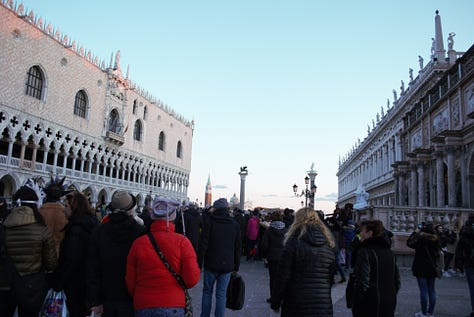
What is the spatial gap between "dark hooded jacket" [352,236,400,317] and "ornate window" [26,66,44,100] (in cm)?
2885

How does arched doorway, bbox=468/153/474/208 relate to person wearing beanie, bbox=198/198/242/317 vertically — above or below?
above

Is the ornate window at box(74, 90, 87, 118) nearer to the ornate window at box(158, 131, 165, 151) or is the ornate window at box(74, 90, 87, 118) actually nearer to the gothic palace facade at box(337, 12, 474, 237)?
the ornate window at box(158, 131, 165, 151)

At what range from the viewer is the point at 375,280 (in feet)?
12.0

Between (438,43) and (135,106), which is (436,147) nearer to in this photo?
(438,43)

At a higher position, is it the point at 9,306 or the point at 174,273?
the point at 174,273

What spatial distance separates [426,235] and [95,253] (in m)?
4.81

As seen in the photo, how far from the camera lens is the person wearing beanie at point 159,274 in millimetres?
2756

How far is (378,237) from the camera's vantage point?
3746 mm

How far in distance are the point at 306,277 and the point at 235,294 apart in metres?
1.57

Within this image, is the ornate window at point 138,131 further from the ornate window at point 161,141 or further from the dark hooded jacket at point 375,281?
the dark hooded jacket at point 375,281

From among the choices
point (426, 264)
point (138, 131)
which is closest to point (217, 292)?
point (426, 264)

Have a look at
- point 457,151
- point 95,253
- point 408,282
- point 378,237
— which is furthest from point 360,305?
point 457,151

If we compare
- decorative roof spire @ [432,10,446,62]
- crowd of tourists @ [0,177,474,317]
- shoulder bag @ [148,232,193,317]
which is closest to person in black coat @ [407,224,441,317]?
crowd of tourists @ [0,177,474,317]

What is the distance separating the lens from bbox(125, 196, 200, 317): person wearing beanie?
2.76 metres
